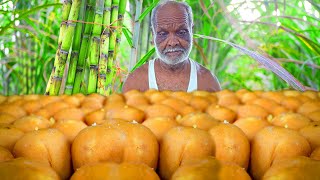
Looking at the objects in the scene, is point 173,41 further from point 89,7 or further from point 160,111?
point 160,111

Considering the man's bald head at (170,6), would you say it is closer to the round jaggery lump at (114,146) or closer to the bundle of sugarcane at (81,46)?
the bundle of sugarcane at (81,46)

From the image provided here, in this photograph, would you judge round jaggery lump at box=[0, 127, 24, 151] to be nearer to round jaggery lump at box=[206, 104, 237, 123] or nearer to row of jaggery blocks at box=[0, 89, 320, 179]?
row of jaggery blocks at box=[0, 89, 320, 179]

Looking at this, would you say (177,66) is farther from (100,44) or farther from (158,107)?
(158,107)

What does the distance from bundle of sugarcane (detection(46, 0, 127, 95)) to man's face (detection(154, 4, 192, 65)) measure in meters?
0.49

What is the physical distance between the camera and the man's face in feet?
4.72

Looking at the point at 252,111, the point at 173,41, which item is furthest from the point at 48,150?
the point at 173,41

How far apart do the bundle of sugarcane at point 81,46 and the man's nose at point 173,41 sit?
0.49m

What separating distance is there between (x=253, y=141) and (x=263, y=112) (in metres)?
0.22

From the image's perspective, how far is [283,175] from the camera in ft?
0.98

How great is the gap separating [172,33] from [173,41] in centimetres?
3

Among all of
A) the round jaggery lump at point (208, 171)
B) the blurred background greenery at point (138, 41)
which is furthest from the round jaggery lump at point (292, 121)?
the blurred background greenery at point (138, 41)

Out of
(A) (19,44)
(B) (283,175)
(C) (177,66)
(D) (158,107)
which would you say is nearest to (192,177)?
(B) (283,175)

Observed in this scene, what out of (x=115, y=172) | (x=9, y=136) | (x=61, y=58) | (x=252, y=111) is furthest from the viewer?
(x=61, y=58)

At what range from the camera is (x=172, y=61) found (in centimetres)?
147
